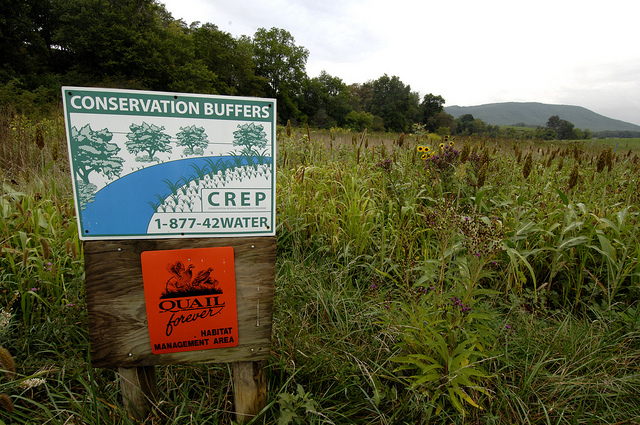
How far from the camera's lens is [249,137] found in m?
1.28

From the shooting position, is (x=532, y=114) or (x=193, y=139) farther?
(x=532, y=114)

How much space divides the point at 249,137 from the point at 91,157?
60 cm

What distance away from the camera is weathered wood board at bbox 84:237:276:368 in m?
1.25

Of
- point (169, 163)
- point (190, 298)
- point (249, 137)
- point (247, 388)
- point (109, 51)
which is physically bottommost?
point (247, 388)

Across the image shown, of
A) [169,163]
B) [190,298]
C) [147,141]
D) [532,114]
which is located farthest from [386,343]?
[532,114]

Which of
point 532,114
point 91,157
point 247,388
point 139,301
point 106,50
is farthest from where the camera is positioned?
point 532,114

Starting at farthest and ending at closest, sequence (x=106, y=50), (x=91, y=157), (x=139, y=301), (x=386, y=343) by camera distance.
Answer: (x=106, y=50) < (x=386, y=343) < (x=139, y=301) < (x=91, y=157)

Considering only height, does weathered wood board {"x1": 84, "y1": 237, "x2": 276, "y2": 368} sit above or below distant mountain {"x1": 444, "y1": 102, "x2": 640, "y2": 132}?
below

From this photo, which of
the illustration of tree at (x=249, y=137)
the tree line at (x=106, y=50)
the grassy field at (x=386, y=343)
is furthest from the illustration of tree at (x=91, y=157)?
the tree line at (x=106, y=50)

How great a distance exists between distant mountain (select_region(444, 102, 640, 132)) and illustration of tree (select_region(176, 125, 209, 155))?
16550 centimetres

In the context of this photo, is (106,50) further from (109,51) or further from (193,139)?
(193,139)

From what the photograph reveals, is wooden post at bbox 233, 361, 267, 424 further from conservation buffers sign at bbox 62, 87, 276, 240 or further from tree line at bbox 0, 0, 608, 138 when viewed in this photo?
tree line at bbox 0, 0, 608, 138

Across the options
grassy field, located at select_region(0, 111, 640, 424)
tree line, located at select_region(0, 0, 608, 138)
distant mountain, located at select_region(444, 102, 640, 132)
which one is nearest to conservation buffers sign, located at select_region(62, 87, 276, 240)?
grassy field, located at select_region(0, 111, 640, 424)

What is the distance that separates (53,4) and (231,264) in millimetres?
45446
